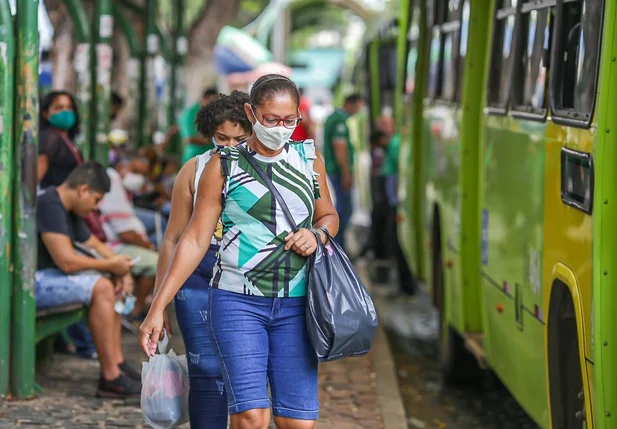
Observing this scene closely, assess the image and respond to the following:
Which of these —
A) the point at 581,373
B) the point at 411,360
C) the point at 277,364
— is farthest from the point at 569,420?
the point at 411,360

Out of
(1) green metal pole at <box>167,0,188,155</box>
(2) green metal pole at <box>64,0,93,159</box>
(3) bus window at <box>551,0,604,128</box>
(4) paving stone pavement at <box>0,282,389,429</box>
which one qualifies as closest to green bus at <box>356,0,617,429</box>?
(3) bus window at <box>551,0,604,128</box>

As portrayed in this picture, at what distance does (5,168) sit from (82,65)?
3.18m

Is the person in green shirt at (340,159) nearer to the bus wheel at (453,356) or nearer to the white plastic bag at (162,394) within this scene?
the bus wheel at (453,356)

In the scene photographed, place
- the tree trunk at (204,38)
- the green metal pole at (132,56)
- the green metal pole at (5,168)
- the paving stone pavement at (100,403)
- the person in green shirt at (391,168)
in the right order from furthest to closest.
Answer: the tree trunk at (204,38)
the green metal pole at (132,56)
the person in green shirt at (391,168)
the green metal pole at (5,168)
the paving stone pavement at (100,403)

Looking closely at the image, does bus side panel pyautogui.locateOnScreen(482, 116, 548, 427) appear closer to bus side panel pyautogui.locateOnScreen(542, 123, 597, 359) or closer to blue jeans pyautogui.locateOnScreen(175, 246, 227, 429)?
bus side panel pyautogui.locateOnScreen(542, 123, 597, 359)

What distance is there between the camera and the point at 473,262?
24.4ft

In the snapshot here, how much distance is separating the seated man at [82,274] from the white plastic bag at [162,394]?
2426mm

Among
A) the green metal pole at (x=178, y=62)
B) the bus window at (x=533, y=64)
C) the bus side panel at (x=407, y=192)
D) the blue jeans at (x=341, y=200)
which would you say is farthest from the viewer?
the green metal pole at (x=178, y=62)

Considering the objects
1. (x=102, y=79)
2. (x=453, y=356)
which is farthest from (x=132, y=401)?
(x=102, y=79)

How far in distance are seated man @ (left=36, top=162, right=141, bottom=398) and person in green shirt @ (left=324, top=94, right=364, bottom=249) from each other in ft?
19.6

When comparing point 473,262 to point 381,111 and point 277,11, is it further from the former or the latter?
point 277,11

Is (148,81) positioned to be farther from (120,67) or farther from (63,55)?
(120,67)

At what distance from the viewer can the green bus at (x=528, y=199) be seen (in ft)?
13.6

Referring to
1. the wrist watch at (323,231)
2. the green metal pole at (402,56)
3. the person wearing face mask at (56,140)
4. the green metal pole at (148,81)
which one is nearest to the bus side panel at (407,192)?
the green metal pole at (402,56)
